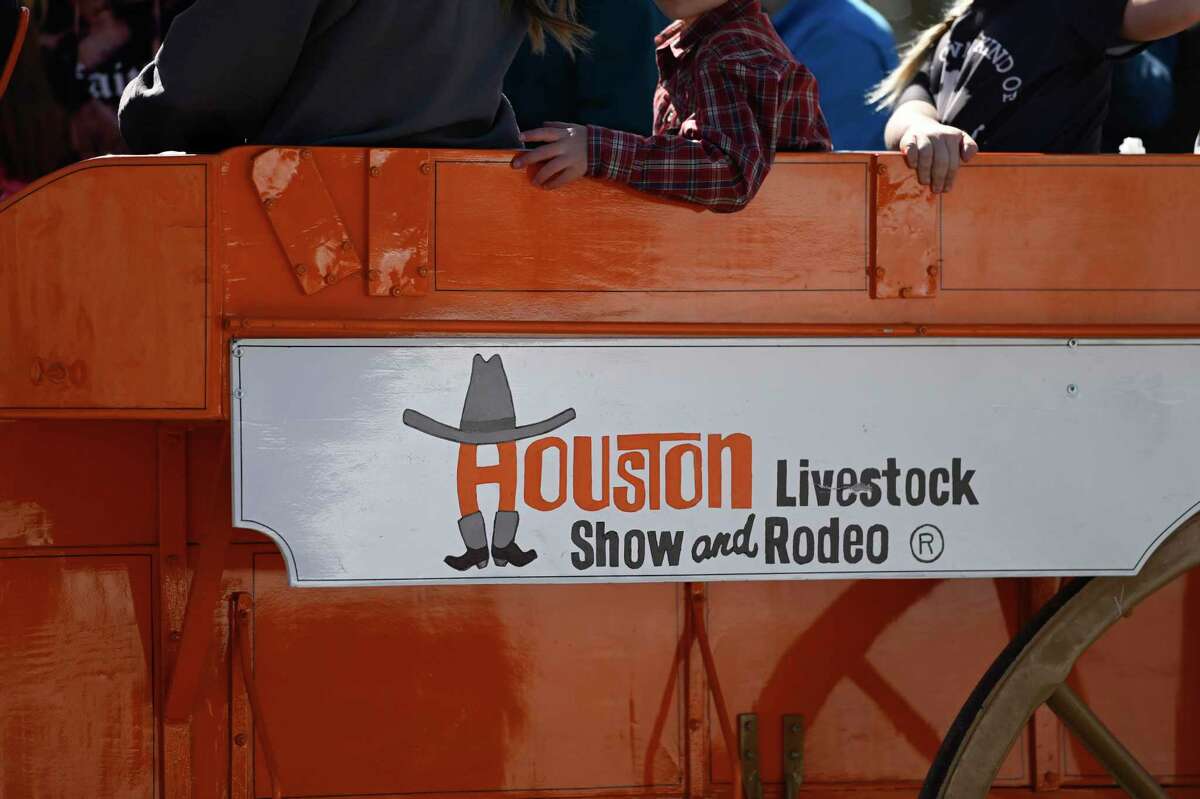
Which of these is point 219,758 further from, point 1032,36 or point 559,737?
point 1032,36

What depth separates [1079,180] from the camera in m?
2.02

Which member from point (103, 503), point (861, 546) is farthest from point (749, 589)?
point (103, 503)

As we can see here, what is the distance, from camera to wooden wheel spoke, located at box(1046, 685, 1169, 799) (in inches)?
82.9

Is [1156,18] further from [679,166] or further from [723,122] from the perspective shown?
[679,166]

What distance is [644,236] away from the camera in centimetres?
195

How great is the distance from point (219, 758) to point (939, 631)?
132cm

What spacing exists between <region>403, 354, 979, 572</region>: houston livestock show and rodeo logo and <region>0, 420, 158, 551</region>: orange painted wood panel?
0.58 metres

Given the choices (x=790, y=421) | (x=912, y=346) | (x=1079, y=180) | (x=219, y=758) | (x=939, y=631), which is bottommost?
(x=219, y=758)

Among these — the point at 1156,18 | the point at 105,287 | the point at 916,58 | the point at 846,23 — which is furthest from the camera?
the point at 846,23

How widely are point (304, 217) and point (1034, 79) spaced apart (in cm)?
150

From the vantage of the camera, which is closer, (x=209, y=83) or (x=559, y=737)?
(x=209, y=83)

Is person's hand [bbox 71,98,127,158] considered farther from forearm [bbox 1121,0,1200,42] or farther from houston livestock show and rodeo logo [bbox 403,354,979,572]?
forearm [bbox 1121,0,1200,42]

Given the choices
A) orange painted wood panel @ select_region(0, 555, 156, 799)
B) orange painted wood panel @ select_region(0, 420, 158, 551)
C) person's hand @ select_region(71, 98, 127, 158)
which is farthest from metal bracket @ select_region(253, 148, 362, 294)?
person's hand @ select_region(71, 98, 127, 158)

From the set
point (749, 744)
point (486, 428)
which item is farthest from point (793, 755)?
point (486, 428)
